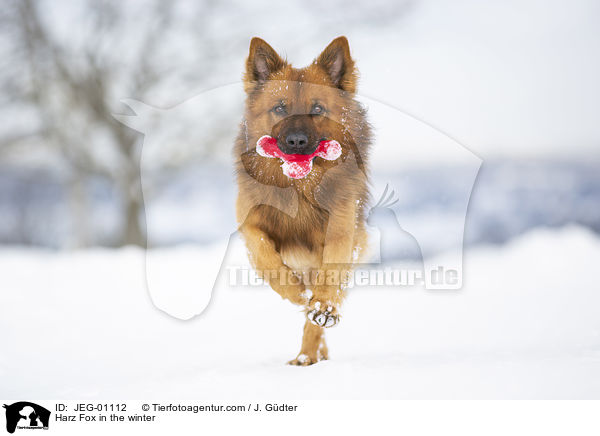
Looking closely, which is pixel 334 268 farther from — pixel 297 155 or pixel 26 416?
pixel 26 416

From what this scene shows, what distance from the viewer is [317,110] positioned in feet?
6.15

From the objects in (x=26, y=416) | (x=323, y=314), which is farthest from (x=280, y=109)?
(x=26, y=416)

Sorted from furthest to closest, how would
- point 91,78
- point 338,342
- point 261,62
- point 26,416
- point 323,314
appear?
point 91,78 < point 338,342 < point 26,416 < point 261,62 < point 323,314

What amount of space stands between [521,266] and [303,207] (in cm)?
158

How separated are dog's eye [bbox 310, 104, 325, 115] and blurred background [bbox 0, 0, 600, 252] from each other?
23 centimetres

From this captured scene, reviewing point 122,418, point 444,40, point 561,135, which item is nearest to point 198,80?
point 444,40

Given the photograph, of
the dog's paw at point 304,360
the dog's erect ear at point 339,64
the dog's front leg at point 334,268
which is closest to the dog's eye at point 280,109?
the dog's erect ear at point 339,64

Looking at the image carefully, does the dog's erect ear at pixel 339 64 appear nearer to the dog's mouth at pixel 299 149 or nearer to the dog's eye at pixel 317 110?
the dog's eye at pixel 317 110

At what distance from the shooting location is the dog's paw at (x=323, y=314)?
1.81m

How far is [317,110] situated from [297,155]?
0.18 meters

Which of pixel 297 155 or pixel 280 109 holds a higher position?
pixel 280 109

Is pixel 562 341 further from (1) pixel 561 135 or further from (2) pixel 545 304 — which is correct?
(1) pixel 561 135

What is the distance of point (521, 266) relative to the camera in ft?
9.46

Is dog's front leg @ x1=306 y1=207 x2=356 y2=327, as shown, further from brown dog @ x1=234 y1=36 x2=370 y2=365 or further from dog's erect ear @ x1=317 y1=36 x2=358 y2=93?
dog's erect ear @ x1=317 y1=36 x2=358 y2=93
